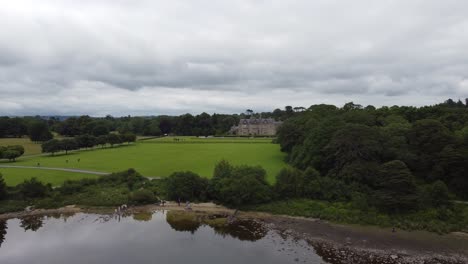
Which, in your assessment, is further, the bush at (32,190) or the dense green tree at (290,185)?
the bush at (32,190)

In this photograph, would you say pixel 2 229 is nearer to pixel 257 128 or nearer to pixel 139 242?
pixel 139 242

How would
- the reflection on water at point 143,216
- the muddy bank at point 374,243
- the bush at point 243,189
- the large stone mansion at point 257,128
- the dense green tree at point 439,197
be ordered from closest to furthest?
the muddy bank at point 374,243, the dense green tree at point 439,197, the reflection on water at point 143,216, the bush at point 243,189, the large stone mansion at point 257,128

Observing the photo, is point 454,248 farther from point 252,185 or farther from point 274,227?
point 252,185

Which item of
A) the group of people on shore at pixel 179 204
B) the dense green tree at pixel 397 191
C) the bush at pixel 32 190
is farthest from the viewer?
the bush at pixel 32 190

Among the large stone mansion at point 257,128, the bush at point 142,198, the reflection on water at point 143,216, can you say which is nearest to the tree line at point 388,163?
the reflection on water at point 143,216

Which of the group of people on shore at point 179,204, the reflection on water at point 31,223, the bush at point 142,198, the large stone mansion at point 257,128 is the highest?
the large stone mansion at point 257,128

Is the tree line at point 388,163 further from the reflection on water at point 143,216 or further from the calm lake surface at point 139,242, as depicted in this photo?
the reflection on water at point 143,216
